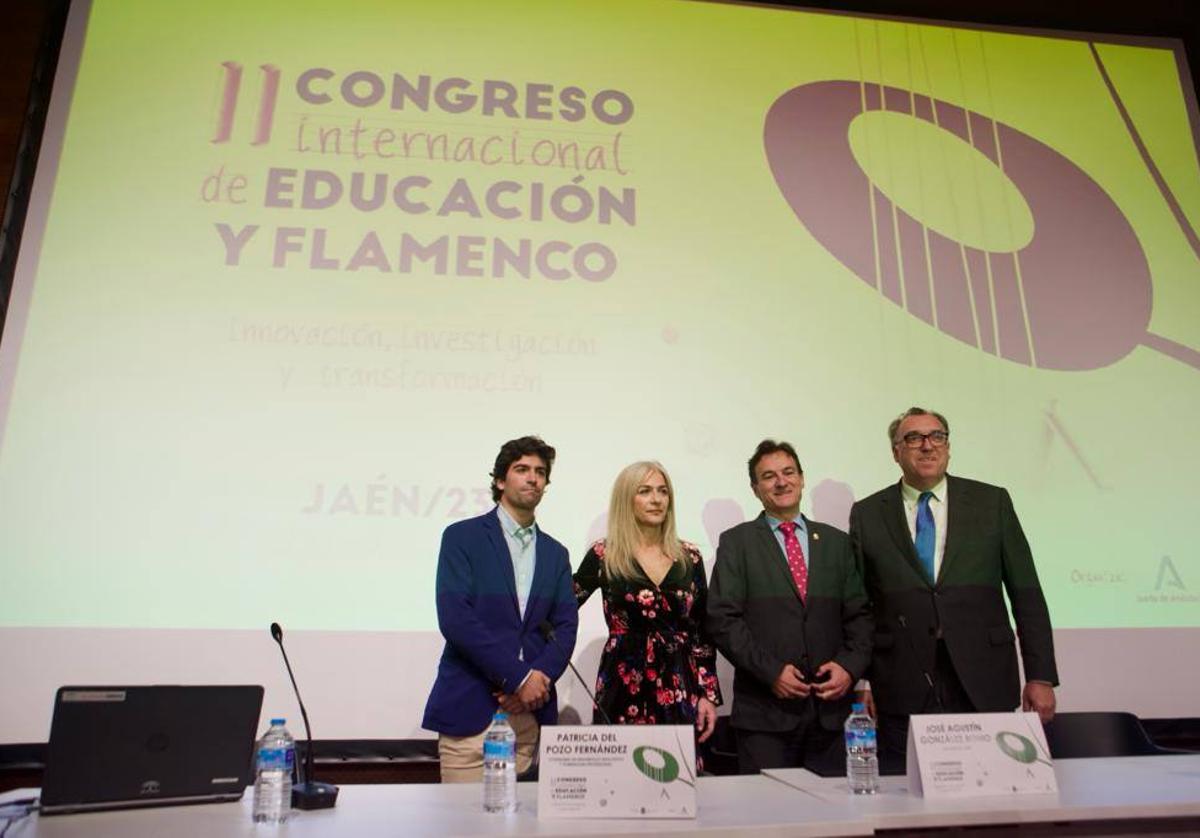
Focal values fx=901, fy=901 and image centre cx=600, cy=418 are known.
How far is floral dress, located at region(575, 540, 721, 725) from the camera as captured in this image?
8.33 ft

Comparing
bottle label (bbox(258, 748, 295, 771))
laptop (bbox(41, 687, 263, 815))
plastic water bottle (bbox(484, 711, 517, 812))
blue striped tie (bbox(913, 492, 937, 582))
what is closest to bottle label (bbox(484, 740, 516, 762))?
plastic water bottle (bbox(484, 711, 517, 812))

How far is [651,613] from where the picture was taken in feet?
8.54

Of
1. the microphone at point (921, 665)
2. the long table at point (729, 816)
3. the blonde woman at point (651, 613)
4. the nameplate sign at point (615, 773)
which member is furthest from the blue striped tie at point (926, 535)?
the nameplate sign at point (615, 773)

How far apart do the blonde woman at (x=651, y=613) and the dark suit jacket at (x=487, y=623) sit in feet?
0.44

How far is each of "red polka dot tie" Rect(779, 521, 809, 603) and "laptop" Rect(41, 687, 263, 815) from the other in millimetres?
1587

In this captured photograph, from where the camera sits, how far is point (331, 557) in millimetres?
2924

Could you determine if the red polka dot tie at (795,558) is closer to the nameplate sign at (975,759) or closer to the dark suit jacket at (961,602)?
the dark suit jacket at (961,602)

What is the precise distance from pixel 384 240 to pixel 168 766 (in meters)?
2.05

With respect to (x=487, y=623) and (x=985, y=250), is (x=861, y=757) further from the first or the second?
(x=985, y=250)

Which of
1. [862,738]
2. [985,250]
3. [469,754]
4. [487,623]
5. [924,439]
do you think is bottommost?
[469,754]

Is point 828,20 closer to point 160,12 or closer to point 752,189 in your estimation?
point 752,189

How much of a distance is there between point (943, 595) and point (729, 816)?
1440mm

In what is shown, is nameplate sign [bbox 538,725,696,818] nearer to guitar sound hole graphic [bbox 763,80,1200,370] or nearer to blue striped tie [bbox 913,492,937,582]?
blue striped tie [bbox 913,492,937,582]

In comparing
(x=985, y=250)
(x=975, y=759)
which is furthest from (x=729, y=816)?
(x=985, y=250)
